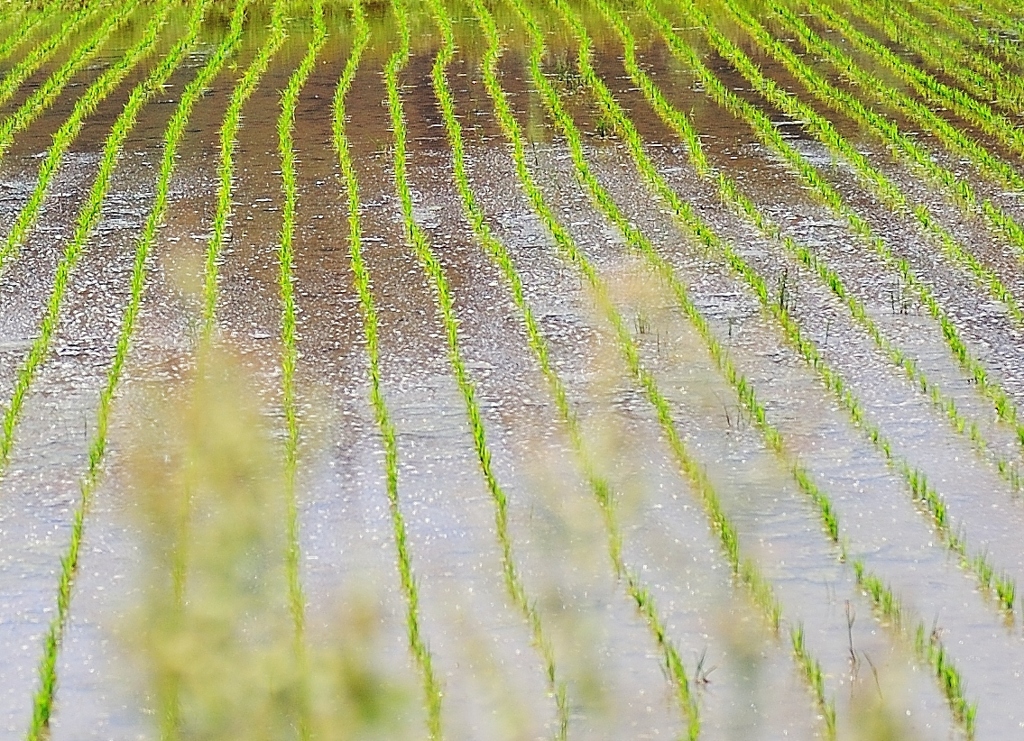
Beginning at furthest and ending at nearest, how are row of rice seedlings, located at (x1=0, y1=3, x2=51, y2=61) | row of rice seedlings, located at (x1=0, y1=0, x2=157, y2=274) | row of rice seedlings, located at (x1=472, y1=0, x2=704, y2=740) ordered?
1. row of rice seedlings, located at (x1=0, y1=3, x2=51, y2=61)
2. row of rice seedlings, located at (x1=0, y1=0, x2=157, y2=274)
3. row of rice seedlings, located at (x1=472, y1=0, x2=704, y2=740)

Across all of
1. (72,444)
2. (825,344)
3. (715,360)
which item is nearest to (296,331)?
(72,444)

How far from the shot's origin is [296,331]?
525cm

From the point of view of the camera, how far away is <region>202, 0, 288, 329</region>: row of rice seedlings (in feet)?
18.6

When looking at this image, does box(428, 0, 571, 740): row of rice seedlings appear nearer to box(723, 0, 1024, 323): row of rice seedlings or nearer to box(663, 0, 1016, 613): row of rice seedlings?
box(663, 0, 1016, 613): row of rice seedlings

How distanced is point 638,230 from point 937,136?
87.4 inches

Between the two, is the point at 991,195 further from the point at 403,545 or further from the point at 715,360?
the point at 403,545

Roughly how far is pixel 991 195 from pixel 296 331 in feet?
10.5

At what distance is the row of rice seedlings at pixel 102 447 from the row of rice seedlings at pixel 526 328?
758 mm

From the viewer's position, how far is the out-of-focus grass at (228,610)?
119 inches

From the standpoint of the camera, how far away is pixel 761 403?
14.8 feet

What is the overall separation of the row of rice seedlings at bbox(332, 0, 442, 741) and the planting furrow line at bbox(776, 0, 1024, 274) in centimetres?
247

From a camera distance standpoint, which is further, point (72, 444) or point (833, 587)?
point (72, 444)

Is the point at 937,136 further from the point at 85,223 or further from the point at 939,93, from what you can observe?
the point at 85,223

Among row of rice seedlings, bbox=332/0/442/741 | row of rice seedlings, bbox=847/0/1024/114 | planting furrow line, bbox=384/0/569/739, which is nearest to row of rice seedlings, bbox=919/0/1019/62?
row of rice seedlings, bbox=847/0/1024/114
